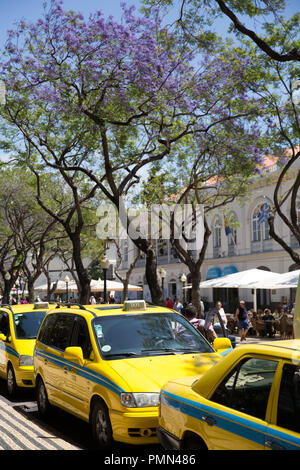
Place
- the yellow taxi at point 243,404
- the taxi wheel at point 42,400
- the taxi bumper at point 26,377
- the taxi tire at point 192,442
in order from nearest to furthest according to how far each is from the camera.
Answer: the yellow taxi at point 243,404
the taxi tire at point 192,442
the taxi wheel at point 42,400
the taxi bumper at point 26,377

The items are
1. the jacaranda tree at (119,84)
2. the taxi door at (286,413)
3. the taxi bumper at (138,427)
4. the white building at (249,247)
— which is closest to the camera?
the taxi door at (286,413)

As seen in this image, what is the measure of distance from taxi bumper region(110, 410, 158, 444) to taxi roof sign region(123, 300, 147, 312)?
6.37ft

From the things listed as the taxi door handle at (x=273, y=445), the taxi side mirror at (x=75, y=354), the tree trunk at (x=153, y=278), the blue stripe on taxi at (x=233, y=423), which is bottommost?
the taxi door handle at (x=273, y=445)

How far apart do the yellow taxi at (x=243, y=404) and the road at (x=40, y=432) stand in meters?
1.60

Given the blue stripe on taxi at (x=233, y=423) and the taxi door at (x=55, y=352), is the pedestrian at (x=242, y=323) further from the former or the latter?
the blue stripe on taxi at (x=233, y=423)

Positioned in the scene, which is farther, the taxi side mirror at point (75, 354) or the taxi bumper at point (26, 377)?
the taxi bumper at point (26, 377)

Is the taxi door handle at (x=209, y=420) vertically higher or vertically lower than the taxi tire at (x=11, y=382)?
higher

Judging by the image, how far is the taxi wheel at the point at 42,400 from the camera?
830 centimetres

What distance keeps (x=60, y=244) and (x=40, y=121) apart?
23425mm

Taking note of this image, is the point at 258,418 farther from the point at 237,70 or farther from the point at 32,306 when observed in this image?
the point at 237,70

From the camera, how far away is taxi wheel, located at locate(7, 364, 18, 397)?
10227 mm

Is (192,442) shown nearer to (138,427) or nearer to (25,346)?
(138,427)

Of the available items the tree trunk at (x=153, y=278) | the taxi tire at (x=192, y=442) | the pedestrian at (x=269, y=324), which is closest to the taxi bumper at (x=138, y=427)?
the taxi tire at (x=192, y=442)

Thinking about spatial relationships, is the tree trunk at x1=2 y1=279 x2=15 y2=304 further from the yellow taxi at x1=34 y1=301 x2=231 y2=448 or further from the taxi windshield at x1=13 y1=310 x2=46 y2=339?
the yellow taxi at x1=34 y1=301 x2=231 y2=448
